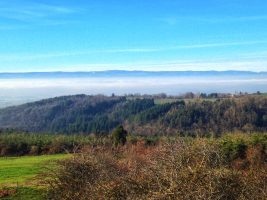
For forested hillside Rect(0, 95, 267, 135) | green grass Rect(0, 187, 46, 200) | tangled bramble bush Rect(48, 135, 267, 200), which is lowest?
forested hillside Rect(0, 95, 267, 135)

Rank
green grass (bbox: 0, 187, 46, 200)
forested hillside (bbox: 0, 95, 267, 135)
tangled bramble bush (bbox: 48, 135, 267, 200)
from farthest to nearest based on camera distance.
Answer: forested hillside (bbox: 0, 95, 267, 135)
green grass (bbox: 0, 187, 46, 200)
tangled bramble bush (bbox: 48, 135, 267, 200)

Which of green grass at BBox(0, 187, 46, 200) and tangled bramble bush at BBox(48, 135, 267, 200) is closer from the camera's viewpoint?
tangled bramble bush at BBox(48, 135, 267, 200)

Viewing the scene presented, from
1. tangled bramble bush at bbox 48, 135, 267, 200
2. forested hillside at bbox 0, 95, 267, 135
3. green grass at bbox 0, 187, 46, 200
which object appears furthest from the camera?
forested hillside at bbox 0, 95, 267, 135

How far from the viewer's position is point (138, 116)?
4815 inches

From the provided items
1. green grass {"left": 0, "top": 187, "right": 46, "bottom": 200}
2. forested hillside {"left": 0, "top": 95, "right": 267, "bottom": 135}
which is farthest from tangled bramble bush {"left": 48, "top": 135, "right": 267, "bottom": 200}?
forested hillside {"left": 0, "top": 95, "right": 267, "bottom": 135}

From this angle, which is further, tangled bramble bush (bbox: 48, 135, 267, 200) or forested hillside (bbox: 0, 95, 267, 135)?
forested hillside (bbox: 0, 95, 267, 135)

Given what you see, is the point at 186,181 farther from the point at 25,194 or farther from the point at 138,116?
the point at 138,116

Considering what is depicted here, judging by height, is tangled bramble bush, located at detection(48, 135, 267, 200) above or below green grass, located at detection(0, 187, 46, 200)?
above

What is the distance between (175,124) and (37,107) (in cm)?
6606

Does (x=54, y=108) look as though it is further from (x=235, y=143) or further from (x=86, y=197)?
(x=86, y=197)

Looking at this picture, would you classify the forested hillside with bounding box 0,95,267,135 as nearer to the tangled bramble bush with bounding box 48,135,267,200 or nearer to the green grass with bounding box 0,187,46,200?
the green grass with bounding box 0,187,46,200

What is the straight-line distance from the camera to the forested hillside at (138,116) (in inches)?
3829

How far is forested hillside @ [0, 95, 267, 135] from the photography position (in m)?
97.2

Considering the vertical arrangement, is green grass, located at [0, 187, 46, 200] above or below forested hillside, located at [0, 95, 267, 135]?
above
